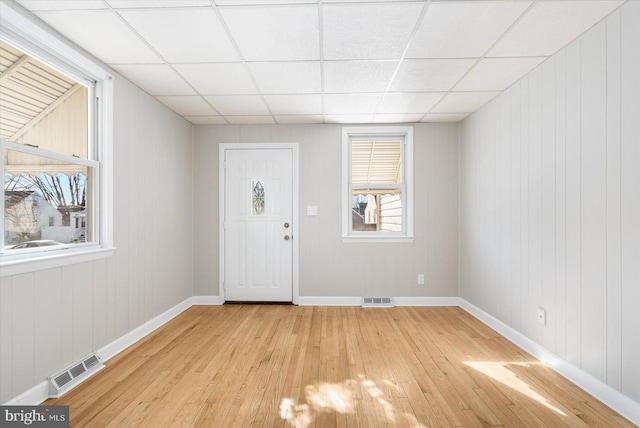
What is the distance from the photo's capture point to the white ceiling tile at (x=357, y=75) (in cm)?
268

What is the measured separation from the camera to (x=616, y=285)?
197cm

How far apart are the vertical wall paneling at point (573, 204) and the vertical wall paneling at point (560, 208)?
0.12 ft

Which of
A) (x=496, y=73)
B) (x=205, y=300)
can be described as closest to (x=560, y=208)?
(x=496, y=73)

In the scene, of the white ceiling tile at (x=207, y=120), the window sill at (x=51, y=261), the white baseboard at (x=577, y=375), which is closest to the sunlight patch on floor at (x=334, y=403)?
the white baseboard at (x=577, y=375)

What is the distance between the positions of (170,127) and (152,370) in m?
2.61

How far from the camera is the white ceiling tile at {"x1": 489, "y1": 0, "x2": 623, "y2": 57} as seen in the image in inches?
76.7

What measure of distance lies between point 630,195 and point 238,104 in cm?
339

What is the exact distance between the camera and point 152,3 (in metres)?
1.93

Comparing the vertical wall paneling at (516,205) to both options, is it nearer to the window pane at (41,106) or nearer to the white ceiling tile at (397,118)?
the white ceiling tile at (397,118)

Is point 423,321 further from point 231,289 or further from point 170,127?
point 170,127

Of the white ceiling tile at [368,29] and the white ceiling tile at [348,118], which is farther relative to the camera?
the white ceiling tile at [348,118]

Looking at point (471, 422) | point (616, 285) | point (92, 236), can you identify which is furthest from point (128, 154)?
point (616, 285)

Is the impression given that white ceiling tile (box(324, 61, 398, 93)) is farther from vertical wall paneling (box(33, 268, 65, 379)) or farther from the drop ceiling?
vertical wall paneling (box(33, 268, 65, 379))

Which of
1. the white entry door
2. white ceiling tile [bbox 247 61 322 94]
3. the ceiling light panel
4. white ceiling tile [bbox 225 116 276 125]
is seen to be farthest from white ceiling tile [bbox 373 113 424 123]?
white ceiling tile [bbox 225 116 276 125]
